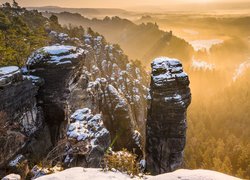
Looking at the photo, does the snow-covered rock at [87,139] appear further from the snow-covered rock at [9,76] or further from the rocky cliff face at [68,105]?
the snow-covered rock at [9,76]

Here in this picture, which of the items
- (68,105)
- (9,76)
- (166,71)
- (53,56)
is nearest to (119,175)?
(9,76)

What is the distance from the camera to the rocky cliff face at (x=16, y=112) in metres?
22.7

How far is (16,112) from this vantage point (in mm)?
24922

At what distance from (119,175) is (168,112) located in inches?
882

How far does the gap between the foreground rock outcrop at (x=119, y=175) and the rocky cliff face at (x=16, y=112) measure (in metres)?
10.1

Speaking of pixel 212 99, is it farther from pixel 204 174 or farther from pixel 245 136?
pixel 204 174

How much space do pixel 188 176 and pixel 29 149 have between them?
18.4 meters

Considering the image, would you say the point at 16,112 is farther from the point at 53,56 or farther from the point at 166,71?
the point at 166,71

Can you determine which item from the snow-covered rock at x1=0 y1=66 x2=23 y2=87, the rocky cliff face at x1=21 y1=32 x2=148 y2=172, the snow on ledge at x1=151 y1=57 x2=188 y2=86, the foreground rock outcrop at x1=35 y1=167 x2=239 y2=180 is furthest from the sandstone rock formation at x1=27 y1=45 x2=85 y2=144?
the foreground rock outcrop at x1=35 y1=167 x2=239 y2=180

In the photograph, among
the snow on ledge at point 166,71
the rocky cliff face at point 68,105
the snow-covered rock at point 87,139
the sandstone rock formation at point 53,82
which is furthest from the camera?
the snow on ledge at point 166,71

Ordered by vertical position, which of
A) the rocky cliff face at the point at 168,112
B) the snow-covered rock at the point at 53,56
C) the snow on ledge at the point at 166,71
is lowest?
the rocky cliff face at the point at 168,112

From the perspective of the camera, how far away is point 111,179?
42.3 ft

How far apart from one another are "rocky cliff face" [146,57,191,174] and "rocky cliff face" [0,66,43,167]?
1517 centimetres

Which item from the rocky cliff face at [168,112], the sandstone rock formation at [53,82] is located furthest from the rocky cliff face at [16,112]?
the rocky cliff face at [168,112]
